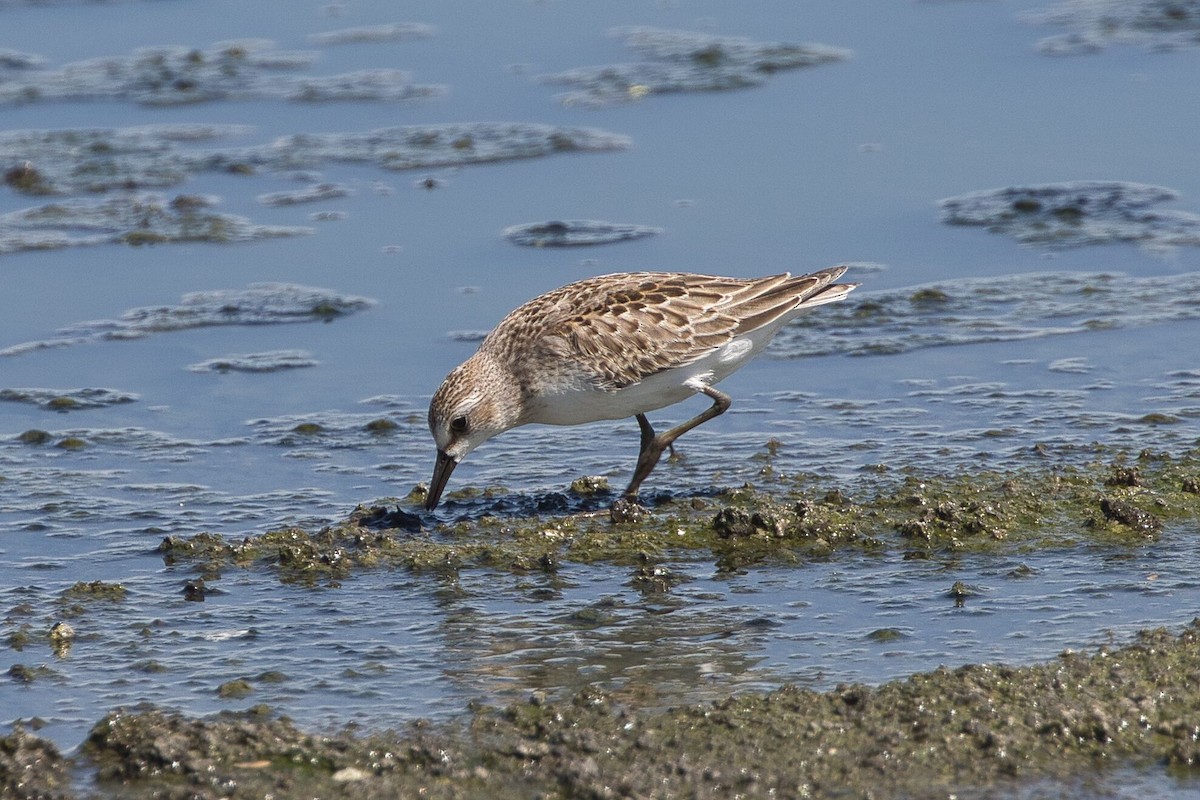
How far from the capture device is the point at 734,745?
18.9 ft

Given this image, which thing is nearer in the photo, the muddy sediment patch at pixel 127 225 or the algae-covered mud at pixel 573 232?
the algae-covered mud at pixel 573 232

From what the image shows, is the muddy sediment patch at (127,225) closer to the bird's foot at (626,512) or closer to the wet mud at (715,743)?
the bird's foot at (626,512)

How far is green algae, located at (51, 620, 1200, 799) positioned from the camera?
18.2 ft

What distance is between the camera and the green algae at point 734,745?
5.54 m

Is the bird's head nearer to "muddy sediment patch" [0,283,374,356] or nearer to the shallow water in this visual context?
the shallow water

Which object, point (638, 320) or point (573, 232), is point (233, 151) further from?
point (638, 320)

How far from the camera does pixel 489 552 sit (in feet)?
25.7

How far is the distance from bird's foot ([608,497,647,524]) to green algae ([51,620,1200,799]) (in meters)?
2.03

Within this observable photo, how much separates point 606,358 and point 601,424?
168 centimetres

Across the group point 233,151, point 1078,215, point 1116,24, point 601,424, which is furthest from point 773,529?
point 1116,24

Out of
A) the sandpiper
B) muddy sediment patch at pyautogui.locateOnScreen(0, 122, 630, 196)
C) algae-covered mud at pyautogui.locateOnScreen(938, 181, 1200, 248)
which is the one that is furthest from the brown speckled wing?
muddy sediment patch at pyautogui.locateOnScreen(0, 122, 630, 196)

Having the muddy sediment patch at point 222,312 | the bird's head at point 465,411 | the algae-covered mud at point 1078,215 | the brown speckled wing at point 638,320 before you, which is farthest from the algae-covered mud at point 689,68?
the bird's head at point 465,411

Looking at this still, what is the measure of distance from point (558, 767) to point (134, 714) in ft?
5.29

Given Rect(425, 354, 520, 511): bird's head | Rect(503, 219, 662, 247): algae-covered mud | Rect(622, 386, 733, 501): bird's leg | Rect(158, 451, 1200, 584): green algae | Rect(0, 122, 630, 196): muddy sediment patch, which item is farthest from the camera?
Rect(0, 122, 630, 196): muddy sediment patch
